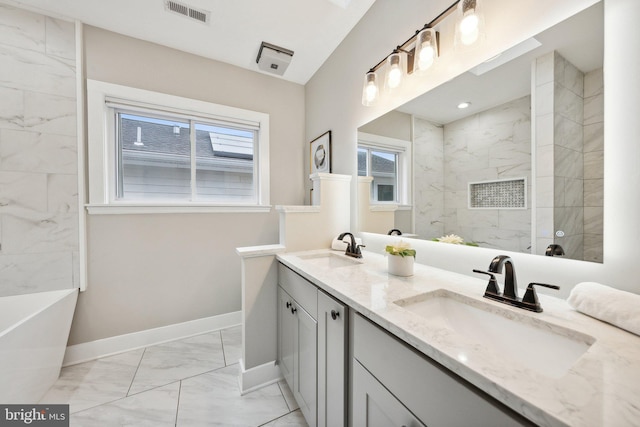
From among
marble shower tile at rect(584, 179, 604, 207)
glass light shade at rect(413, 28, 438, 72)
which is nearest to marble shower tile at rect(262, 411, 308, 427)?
marble shower tile at rect(584, 179, 604, 207)

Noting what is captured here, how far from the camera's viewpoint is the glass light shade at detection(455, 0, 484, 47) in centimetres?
94

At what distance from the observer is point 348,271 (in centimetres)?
118

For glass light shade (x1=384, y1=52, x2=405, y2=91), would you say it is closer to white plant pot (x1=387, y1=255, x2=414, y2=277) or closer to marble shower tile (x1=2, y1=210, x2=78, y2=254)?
white plant pot (x1=387, y1=255, x2=414, y2=277)

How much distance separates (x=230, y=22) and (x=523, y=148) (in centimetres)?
216

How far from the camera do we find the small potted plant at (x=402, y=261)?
1.08m

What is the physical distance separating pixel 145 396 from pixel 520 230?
2292 mm

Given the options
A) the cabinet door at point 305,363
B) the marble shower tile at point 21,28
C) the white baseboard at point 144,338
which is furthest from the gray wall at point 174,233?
the cabinet door at point 305,363

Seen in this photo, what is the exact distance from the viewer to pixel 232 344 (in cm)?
203

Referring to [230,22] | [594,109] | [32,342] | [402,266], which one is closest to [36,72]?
[230,22]

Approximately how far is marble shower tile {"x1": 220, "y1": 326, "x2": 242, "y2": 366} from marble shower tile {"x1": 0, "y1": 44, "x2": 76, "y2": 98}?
92.7 inches

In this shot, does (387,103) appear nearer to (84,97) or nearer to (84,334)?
(84,97)

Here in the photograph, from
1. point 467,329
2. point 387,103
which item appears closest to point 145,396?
point 467,329

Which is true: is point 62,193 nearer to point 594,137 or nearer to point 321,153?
point 321,153

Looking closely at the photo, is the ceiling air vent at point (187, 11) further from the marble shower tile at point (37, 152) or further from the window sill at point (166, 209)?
the window sill at point (166, 209)
